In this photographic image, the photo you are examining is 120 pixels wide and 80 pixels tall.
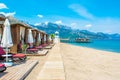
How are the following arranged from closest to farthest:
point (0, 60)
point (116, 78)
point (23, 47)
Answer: point (116, 78) → point (0, 60) → point (23, 47)

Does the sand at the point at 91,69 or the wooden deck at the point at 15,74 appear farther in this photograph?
the sand at the point at 91,69

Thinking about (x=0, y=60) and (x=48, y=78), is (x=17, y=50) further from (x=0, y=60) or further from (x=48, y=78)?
(x=48, y=78)

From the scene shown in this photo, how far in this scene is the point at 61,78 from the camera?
21.0 ft

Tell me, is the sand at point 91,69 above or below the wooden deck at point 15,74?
below

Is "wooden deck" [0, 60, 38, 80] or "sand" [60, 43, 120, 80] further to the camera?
"sand" [60, 43, 120, 80]

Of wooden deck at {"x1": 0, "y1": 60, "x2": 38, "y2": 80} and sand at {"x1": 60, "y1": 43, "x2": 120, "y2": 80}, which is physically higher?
wooden deck at {"x1": 0, "y1": 60, "x2": 38, "y2": 80}

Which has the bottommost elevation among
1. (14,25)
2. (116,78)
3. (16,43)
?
(116,78)

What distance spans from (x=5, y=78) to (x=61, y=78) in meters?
1.70

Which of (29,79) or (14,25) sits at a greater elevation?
(14,25)

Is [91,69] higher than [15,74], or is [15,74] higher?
[15,74]

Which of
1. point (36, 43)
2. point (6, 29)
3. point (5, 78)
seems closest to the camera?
point (5, 78)

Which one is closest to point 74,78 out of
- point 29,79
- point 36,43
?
point 29,79

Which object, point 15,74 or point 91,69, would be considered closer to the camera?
point 15,74

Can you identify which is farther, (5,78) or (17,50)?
(17,50)
